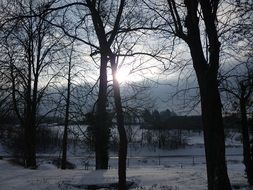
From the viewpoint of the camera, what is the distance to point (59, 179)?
19.1 m

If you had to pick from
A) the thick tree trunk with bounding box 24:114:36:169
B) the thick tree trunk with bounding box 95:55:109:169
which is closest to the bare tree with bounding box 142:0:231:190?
the thick tree trunk with bounding box 95:55:109:169

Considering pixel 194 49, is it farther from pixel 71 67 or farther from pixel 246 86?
pixel 71 67

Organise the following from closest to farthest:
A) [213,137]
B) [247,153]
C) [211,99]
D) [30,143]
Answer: [213,137]
[211,99]
[247,153]
[30,143]

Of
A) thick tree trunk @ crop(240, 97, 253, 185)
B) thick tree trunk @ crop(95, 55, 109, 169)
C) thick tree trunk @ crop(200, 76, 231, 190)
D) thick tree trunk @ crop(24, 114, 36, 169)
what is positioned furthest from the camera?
thick tree trunk @ crop(24, 114, 36, 169)

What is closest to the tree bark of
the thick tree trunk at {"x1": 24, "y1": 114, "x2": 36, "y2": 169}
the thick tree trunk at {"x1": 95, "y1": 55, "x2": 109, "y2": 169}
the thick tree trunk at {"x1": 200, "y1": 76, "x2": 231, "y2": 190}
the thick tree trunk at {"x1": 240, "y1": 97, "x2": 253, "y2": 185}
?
the thick tree trunk at {"x1": 200, "y1": 76, "x2": 231, "y2": 190}

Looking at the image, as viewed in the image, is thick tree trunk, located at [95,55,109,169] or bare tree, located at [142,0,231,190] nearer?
bare tree, located at [142,0,231,190]

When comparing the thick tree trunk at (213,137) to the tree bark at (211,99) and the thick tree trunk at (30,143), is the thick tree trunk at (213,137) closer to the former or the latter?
the tree bark at (211,99)

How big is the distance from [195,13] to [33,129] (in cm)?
2453

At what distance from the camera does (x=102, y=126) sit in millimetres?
28688

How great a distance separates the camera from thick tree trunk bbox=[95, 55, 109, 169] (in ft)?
89.9

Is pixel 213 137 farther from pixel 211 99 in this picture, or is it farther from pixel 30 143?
pixel 30 143

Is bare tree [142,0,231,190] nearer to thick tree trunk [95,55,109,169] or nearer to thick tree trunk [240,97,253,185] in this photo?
thick tree trunk [240,97,253,185]

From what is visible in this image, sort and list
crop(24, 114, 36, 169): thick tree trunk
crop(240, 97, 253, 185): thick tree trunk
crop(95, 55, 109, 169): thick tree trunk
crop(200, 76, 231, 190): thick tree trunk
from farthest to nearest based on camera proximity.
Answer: crop(24, 114, 36, 169): thick tree trunk → crop(95, 55, 109, 169): thick tree trunk → crop(240, 97, 253, 185): thick tree trunk → crop(200, 76, 231, 190): thick tree trunk

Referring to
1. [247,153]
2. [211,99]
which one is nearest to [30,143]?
[247,153]
